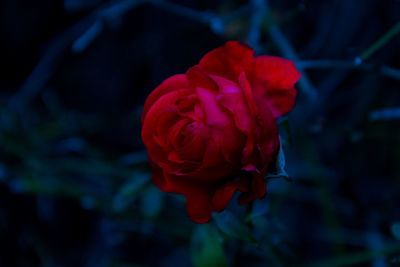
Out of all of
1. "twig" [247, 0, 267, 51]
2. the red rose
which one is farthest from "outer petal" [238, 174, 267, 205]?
"twig" [247, 0, 267, 51]

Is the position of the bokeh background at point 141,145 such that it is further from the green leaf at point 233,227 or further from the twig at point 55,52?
the green leaf at point 233,227

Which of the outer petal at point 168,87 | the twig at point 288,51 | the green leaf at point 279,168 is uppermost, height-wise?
the outer petal at point 168,87

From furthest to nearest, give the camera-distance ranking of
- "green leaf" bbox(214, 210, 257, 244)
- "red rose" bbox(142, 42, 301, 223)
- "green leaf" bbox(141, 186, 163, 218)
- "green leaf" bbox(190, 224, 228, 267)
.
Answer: "green leaf" bbox(141, 186, 163, 218)
"green leaf" bbox(190, 224, 228, 267)
"green leaf" bbox(214, 210, 257, 244)
"red rose" bbox(142, 42, 301, 223)

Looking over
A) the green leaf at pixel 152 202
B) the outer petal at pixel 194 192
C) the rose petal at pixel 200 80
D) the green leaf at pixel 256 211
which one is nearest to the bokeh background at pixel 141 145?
the green leaf at pixel 152 202

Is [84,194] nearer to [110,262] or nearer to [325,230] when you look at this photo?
[110,262]

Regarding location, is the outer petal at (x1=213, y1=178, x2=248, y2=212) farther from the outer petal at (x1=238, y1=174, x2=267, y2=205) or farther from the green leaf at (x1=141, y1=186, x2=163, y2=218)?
the green leaf at (x1=141, y1=186, x2=163, y2=218)

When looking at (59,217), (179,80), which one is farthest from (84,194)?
(179,80)
